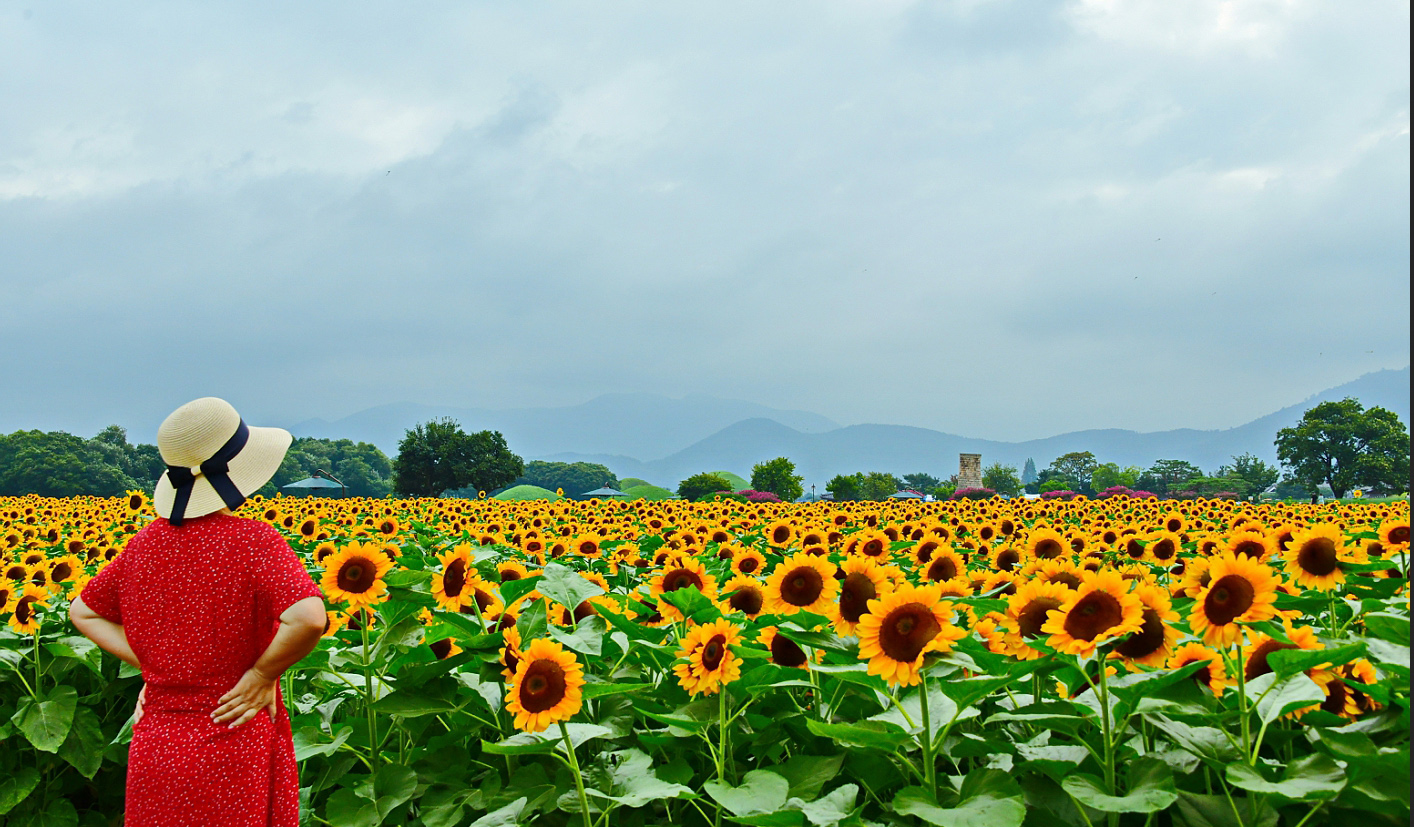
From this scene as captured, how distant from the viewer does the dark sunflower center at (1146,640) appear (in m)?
2.71

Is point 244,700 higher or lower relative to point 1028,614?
lower

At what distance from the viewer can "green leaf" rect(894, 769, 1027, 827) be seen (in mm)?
2236

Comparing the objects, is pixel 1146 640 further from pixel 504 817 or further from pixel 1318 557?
pixel 504 817

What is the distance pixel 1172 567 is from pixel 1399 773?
482 cm

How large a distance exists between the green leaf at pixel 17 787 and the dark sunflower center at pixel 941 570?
16.1 feet


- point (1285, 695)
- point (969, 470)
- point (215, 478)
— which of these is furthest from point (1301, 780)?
point (969, 470)

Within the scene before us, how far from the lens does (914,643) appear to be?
261cm

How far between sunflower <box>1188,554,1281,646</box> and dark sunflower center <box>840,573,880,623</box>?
98 centimetres

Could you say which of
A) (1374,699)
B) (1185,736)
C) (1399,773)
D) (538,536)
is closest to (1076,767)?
(1185,736)

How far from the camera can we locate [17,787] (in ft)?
15.9

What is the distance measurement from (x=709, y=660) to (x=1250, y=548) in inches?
131

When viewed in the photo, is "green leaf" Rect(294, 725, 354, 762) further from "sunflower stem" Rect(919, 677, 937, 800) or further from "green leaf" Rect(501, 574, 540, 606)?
"sunflower stem" Rect(919, 677, 937, 800)

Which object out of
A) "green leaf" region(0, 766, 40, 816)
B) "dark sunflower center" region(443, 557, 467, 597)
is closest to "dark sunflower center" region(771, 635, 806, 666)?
"dark sunflower center" region(443, 557, 467, 597)

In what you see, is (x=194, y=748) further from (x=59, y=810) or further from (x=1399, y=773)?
(x=1399, y=773)
